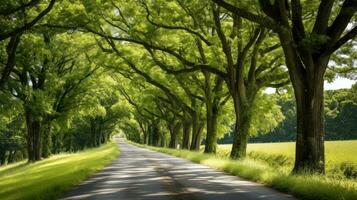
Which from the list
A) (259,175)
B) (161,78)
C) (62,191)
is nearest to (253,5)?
(259,175)

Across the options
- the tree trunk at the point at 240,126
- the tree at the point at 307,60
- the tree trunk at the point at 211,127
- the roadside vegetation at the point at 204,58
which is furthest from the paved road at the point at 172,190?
the tree trunk at the point at 211,127

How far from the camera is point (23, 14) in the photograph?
22.1 m

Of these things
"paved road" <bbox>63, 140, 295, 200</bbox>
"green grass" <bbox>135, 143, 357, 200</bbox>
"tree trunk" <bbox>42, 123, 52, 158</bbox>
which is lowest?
"paved road" <bbox>63, 140, 295, 200</bbox>

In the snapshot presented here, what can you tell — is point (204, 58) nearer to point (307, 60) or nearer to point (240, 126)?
point (240, 126)

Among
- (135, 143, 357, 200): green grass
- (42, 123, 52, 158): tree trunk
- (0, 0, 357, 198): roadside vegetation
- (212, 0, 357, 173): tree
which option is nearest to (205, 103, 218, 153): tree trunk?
(0, 0, 357, 198): roadside vegetation

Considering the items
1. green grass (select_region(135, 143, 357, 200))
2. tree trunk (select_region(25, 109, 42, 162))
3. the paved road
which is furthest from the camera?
tree trunk (select_region(25, 109, 42, 162))

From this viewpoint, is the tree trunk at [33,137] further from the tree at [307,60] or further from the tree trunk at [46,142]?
the tree at [307,60]

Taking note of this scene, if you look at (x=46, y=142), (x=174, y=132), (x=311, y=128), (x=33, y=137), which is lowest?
(x=46, y=142)

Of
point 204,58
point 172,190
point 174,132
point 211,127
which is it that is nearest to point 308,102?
point 172,190

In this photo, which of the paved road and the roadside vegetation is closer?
the paved road

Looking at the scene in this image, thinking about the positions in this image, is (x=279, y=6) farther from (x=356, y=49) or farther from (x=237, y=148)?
(x=237, y=148)

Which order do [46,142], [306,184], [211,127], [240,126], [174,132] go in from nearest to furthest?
1. [306,184]
2. [240,126]
3. [211,127]
4. [46,142]
5. [174,132]

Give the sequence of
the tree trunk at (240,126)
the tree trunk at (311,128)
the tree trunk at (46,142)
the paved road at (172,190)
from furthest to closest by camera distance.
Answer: the tree trunk at (46,142) → the tree trunk at (240,126) → the tree trunk at (311,128) → the paved road at (172,190)

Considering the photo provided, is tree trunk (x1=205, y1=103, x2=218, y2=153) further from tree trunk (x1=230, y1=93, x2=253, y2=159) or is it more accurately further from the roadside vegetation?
tree trunk (x1=230, y1=93, x2=253, y2=159)
